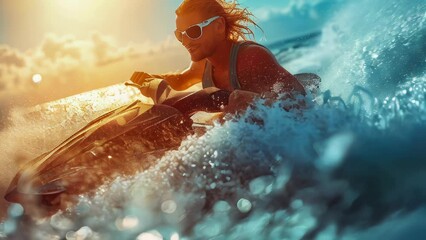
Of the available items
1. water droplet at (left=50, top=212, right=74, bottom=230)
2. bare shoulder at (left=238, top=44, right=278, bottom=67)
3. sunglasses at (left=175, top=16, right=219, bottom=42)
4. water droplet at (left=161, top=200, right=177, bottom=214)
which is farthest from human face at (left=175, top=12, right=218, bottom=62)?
water droplet at (left=50, top=212, right=74, bottom=230)

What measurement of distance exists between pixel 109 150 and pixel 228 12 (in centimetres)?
73

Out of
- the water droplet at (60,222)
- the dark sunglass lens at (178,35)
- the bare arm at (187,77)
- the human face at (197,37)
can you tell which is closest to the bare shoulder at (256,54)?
the human face at (197,37)

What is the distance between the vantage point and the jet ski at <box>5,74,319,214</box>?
1.55m

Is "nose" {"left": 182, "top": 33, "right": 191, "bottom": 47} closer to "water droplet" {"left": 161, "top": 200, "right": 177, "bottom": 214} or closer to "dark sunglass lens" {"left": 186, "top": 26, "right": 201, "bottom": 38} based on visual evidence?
"dark sunglass lens" {"left": 186, "top": 26, "right": 201, "bottom": 38}

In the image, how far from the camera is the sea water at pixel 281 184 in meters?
1.58

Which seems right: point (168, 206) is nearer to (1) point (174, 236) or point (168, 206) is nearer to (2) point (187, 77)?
(1) point (174, 236)

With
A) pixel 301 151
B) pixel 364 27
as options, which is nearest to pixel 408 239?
pixel 301 151

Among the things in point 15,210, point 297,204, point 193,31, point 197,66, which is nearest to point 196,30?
point 193,31

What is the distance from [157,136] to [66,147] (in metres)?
0.28

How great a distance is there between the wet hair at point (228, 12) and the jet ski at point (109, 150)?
353 mm

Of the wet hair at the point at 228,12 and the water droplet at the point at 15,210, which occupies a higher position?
the wet hair at the point at 228,12

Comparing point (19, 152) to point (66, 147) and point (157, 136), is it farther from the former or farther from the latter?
point (157, 136)

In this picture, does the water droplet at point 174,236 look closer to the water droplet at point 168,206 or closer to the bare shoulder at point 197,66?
the water droplet at point 168,206

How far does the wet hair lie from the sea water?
1.31ft
